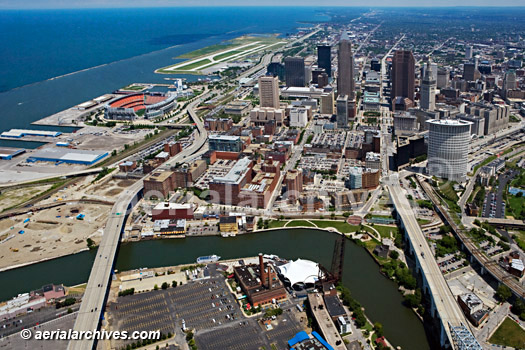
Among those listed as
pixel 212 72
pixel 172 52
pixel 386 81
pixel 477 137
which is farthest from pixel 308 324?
pixel 172 52

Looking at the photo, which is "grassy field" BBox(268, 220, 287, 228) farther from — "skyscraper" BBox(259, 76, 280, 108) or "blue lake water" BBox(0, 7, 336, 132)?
"blue lake water" BBox(0, 7, 336, 132)

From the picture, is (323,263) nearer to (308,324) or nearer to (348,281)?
(348,281)

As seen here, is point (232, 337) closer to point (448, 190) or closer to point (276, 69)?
point (448, 190)

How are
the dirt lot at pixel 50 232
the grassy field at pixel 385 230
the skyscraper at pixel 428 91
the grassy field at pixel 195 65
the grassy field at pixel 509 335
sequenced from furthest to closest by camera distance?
1. the grassy field at pixel 195 65
2. the skyscraper at pixel 428 91
3. the grassy field at pixel 385 230
4. the dirt lot at pixel 50 232
5. the grassy field at pixel 509 335

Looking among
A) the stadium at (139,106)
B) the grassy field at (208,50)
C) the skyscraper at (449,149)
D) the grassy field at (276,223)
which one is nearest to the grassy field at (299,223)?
the grassy field at (276,223)

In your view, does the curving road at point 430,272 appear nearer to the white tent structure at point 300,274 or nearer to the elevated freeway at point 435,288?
the elevated freeway at point 435,288
